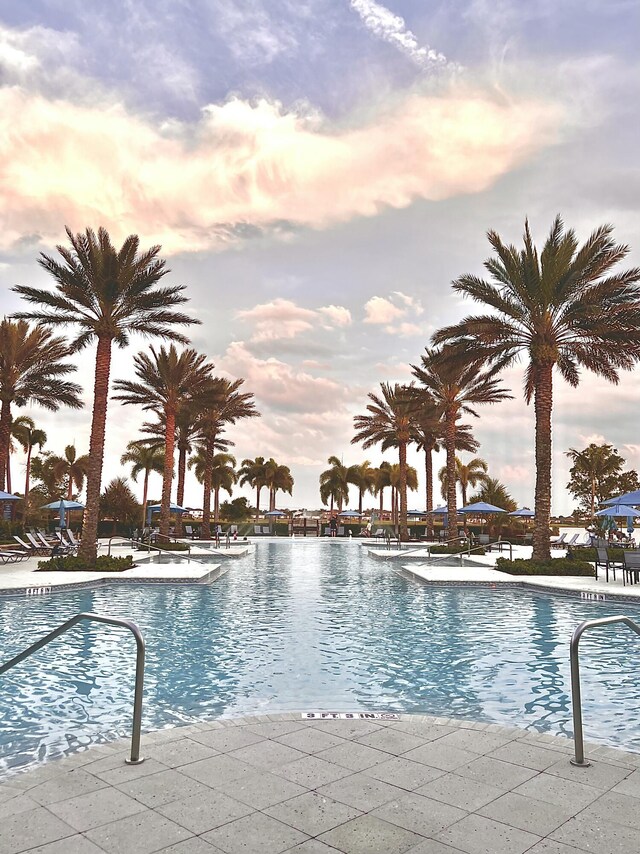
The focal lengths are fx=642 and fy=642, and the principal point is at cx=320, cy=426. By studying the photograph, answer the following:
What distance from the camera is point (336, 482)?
80500mm

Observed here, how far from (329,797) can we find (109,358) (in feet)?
65.9

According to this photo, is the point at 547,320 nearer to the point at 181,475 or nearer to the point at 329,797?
the point at 329,797

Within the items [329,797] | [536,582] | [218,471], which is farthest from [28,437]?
[329,797]

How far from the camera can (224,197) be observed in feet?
67.9

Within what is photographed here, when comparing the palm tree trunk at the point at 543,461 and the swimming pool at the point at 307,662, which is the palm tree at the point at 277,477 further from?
the swimming pool at the point at 307,662

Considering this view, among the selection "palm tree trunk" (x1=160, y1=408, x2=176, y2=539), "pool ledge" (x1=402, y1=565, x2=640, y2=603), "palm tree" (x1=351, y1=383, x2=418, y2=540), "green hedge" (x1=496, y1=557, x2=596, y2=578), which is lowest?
"pool ledge" (x1=402, y1=565, x2=640, y2=603)

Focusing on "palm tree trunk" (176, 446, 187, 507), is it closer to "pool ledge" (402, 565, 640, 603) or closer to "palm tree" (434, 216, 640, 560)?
"pool ledge" (402, 565, 640, 603)

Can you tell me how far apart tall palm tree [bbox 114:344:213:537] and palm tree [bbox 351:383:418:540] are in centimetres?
1351

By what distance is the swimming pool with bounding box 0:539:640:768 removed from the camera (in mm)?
7234

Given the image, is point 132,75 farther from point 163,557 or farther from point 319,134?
point 163,557

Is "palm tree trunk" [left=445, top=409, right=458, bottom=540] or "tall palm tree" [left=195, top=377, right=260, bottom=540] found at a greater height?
"tall palm tree" [left=195, top=377, right=260, bottom=540]

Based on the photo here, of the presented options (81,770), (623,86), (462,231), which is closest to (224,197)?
(462,231)

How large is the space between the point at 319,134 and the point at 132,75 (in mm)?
5447

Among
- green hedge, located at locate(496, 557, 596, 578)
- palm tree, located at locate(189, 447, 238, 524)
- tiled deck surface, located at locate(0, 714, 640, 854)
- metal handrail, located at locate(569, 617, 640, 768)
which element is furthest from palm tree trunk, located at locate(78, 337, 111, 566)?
palm tree, located at locate(189, 447, 238, 524)
